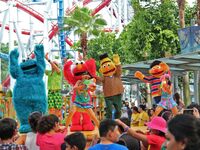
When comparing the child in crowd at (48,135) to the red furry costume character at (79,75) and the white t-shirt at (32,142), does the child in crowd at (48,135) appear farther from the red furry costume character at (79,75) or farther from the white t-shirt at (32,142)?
the red furry costume character at (79,75)

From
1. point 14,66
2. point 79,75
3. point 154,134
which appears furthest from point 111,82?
point 154,134

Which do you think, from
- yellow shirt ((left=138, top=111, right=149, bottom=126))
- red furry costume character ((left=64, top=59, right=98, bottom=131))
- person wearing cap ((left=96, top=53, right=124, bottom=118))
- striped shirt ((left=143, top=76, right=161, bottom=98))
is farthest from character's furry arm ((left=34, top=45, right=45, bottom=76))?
yellow shirt ((left=138, top=111, right=149, bottom=126))

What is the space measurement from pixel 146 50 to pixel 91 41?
34.4 feet

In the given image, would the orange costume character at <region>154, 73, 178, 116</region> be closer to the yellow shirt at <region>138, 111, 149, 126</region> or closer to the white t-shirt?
the yellow shirt at <region>138, 111, 149, 126</region>

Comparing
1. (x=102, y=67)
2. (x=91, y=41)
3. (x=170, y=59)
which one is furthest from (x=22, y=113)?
(x=91, y=41)

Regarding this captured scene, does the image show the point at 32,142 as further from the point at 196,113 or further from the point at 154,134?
the point at 196,113

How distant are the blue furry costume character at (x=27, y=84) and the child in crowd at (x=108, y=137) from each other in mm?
5372

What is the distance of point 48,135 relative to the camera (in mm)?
5461

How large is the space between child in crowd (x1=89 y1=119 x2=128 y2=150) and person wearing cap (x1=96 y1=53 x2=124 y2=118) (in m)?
6.73

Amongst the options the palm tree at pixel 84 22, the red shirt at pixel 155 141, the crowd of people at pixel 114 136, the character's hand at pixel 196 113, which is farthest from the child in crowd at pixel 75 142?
the palm tree at pixel 84 22

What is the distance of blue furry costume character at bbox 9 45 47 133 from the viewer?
9.89 meters

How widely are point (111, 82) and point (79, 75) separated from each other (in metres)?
1.19

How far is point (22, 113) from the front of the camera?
997 cm

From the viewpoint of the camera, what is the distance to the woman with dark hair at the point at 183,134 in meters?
2.90
